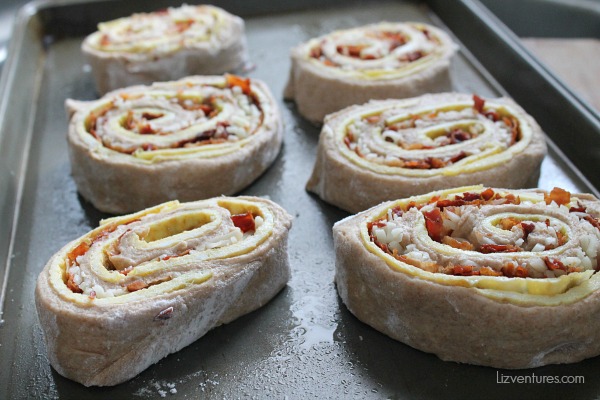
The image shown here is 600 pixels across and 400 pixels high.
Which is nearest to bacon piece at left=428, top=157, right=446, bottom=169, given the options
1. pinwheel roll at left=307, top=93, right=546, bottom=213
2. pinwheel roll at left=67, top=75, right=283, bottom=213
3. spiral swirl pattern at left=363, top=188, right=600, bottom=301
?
pinwheel roll at left=307, top=93, right=546, bottom=213

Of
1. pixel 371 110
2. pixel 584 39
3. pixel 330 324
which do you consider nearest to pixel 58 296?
pixel 330 324

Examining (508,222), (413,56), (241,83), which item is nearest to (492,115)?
(413,56)

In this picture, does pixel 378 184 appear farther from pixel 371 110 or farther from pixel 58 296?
pixel 58 296

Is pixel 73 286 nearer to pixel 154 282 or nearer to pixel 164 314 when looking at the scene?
pixel 154 282

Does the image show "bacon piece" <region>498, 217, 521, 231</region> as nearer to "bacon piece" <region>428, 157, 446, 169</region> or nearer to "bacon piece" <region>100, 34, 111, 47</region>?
"bacon piece" <region>428, 157, 446, 169</region>

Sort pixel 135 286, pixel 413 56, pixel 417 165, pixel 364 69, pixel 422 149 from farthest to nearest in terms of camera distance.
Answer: pixel 413 56 → pixel 364 69 → pixel 422 149 → pixel 417 165 → pixel 135 286

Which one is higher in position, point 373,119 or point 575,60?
point 373,119

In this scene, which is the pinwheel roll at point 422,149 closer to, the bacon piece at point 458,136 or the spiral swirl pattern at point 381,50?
the bacon piece at point 458,136
